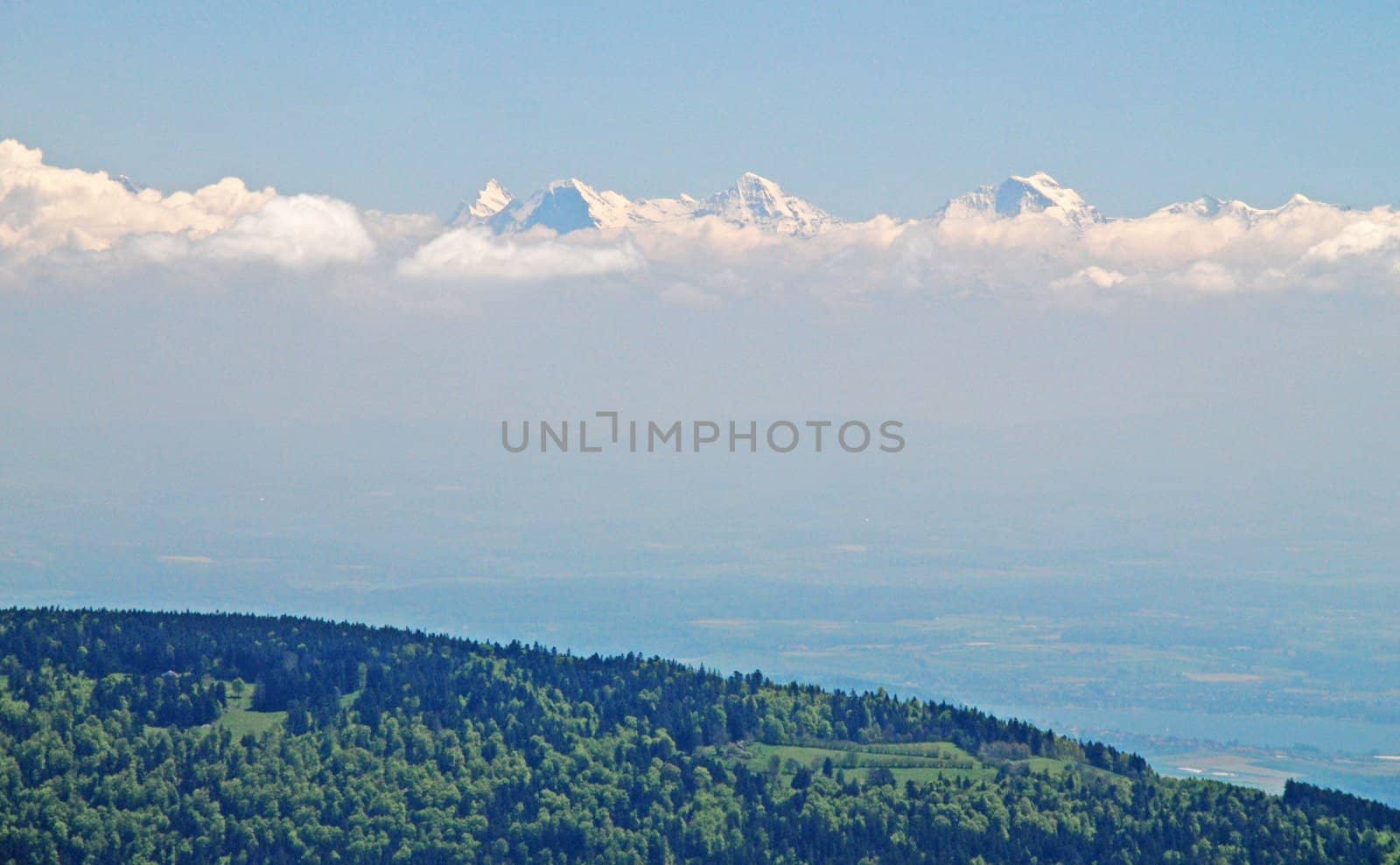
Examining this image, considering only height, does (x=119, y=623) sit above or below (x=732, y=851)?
above

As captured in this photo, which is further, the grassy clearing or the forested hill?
the grassy clearing

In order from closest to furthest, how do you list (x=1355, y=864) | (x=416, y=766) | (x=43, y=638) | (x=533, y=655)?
(x=1355, y=864), (x=416, y=766), (x=43, y=638), (x=533, y=655)

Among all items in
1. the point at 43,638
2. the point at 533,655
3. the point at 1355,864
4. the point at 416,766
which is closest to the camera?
the point at 1355,864

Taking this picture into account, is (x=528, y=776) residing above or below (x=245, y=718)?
below

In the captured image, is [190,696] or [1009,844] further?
[190,696]

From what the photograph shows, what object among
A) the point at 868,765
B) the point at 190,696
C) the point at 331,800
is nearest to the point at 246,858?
the point at 331,800

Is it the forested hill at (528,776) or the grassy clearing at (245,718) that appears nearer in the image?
the forested hill at (528,776)

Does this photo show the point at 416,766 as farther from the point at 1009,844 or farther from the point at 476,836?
the point at 1009,844

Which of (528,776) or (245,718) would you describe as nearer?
(528,776)
